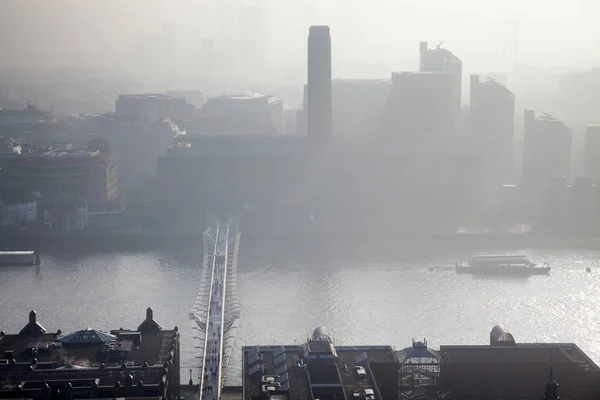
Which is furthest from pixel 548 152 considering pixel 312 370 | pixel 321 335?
pixel 312 370

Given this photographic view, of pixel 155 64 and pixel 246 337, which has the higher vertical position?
pixel 155 64

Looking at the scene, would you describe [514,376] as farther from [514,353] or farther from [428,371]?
[428,371]

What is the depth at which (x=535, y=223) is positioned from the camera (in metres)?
14.7

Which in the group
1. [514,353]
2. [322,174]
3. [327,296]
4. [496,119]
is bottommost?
[327,296]

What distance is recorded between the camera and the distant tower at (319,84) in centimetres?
1608

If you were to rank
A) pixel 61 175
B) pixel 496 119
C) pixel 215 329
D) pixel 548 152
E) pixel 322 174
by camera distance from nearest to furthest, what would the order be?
pixel 215 329, pixel 61 175, pixel 322 174, pixel 548 152, pixel 496 119

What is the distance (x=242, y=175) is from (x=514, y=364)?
931 centimetres

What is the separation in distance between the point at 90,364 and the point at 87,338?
1.46ft

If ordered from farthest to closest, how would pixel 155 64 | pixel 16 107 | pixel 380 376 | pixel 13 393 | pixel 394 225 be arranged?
pixel 155 64
pixel 16 107
pixel 394 225
pixel 380 376
pixel 13 393

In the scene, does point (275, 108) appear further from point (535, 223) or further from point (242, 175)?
point (535, 223)

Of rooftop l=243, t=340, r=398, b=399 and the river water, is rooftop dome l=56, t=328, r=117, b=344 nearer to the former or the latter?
rooftop l=243, t=340, r=398, b=399

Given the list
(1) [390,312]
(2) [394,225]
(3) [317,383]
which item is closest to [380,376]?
(3) [317,383]

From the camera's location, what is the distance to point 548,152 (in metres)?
17.0

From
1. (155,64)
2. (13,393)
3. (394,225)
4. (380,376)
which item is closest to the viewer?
(13,393)
